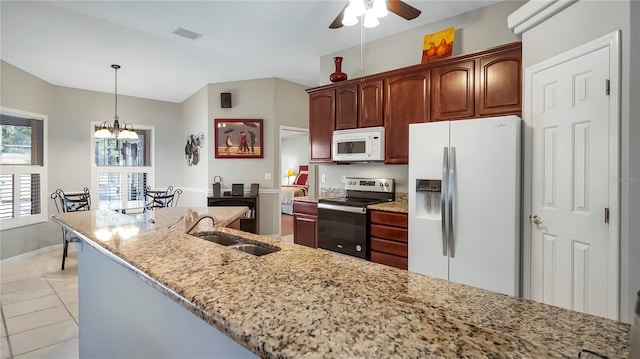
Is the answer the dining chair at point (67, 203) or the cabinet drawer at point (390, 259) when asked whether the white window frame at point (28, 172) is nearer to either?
the dining chair at point (67, 203)

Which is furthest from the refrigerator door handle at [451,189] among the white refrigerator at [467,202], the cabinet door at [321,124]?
the cabinet door at [321,124]

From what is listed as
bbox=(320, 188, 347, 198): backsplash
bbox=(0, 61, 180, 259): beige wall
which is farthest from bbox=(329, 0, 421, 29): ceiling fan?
bbox=(0, 61, 180, 259): beige wall

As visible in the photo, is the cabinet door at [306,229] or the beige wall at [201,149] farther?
the beige wall at [201,149]

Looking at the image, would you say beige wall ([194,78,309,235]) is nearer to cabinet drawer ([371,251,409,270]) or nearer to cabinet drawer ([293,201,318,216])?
cabinet drawer ([293,201,318,216])

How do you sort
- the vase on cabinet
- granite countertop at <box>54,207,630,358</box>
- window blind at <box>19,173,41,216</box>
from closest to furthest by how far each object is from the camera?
granite countertop at <box>54,207,630,358</box> < the vase on cabinet < window blind at <box>19,173,41,216</box>

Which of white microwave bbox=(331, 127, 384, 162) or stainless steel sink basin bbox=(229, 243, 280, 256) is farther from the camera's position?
white microwave bbox=(331, 127, 384, 162)

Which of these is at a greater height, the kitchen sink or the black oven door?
the kitchen sink

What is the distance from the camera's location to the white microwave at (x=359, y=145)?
3439mm

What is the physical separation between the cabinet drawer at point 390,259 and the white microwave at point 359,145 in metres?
1.00

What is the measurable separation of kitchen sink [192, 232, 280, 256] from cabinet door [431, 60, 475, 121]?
2.29m

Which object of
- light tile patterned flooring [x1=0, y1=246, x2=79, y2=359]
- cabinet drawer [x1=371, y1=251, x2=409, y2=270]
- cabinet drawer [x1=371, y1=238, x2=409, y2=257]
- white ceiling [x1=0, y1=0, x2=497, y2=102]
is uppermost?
white ceiling [x1=0, y1=0, x2=497, y2=102]

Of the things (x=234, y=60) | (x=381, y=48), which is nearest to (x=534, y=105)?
(x=381, y=48)

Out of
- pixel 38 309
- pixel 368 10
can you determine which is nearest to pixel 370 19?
pixel 368 10

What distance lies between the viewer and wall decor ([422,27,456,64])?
3131 mm
